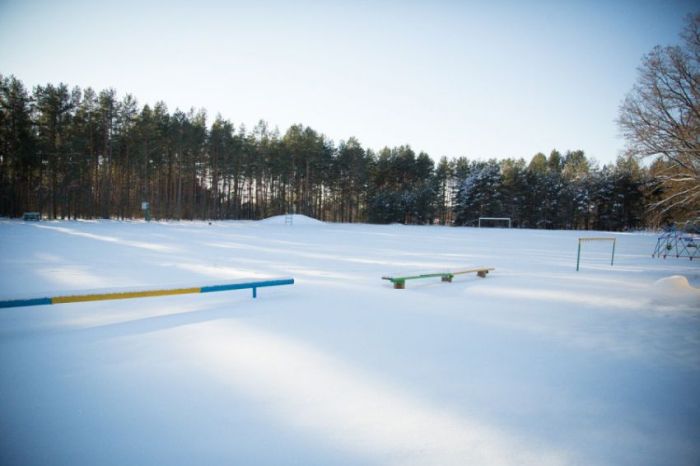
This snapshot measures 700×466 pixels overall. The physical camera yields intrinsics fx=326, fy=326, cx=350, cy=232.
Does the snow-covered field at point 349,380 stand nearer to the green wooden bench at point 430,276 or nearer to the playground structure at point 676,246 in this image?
the green wooden bench at point 430,276

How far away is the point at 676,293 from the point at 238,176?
185 feet

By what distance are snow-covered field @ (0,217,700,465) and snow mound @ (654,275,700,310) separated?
0.12 metres

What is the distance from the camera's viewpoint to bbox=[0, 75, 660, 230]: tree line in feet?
127

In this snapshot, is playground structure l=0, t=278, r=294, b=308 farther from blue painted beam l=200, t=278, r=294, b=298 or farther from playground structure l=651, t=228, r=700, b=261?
playground structure l=651, t=228, r=700, b=261

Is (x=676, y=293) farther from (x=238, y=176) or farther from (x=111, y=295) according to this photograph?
(x=238, y=176)

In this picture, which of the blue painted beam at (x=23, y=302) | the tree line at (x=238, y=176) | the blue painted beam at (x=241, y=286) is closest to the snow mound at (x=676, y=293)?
the blue painted beam at (x=241, y=286)

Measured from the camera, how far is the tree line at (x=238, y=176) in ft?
127

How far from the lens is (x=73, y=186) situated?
1645 inches

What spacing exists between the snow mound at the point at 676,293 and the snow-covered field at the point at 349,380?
0.40 feet

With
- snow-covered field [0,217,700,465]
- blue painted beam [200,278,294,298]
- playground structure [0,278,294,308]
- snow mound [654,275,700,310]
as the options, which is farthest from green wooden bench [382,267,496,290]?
snow mound [654,275,700,310]

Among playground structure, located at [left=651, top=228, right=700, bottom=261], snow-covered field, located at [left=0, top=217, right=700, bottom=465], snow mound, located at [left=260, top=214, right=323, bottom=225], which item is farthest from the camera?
snow mound, located at [left=260, top=214, right=323, bottom=225]

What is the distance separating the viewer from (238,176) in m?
56.2

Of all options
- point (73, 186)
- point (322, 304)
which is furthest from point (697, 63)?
point (73, 186)

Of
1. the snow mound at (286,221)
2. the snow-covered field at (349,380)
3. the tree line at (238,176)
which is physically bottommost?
the snow-covered field at (349,380)
